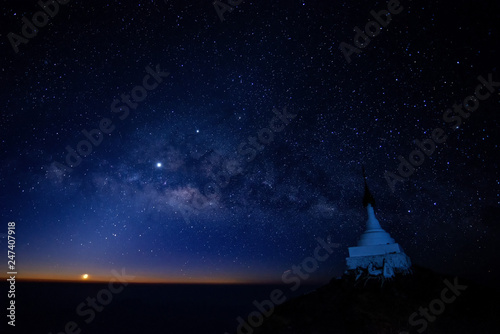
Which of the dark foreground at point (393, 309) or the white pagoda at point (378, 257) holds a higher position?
the white pagoda at point (378, 257)

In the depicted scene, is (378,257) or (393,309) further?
(378,257)

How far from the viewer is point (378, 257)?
19797 mm

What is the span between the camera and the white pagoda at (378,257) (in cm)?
1945

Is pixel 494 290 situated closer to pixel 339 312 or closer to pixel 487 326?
pixel 487 326

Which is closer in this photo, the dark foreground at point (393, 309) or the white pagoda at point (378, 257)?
the dark foreground at point (393, 309)

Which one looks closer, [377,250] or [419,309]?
[419,309]

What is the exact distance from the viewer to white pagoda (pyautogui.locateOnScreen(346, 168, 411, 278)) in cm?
1945

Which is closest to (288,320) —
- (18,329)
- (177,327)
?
(18,329)

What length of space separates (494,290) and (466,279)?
2.14m

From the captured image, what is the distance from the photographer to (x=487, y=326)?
1698 centimetres

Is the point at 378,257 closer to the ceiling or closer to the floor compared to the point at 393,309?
closer to the ceiling

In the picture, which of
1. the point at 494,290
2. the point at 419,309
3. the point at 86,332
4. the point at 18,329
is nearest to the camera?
the point at 419,309

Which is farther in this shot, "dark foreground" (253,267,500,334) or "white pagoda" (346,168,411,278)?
"white pagoda" (346,168,411,278)

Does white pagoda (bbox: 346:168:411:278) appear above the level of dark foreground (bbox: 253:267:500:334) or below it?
above
